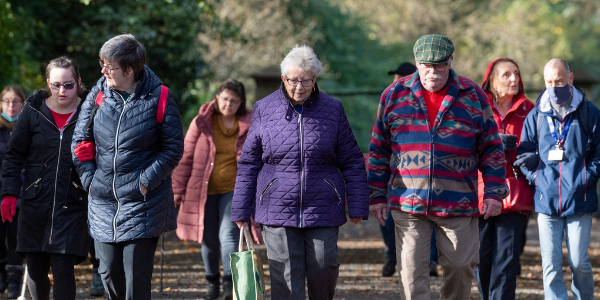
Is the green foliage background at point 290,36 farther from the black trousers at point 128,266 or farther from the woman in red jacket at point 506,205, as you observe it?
the woman in red jacket at point 506,205

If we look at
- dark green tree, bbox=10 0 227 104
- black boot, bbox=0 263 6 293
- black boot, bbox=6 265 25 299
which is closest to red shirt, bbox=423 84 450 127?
black boot, bbox=6 265 25 299

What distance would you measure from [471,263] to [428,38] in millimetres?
1455

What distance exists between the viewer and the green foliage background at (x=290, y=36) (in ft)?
37.3

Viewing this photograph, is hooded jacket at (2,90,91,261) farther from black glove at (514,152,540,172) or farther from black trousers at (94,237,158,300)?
black glove at (514,152,540,172)

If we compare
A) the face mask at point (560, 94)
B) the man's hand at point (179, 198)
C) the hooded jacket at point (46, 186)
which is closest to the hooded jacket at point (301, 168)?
the hooded jacket at point (46, 186)

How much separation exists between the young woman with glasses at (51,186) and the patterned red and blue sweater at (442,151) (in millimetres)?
2146

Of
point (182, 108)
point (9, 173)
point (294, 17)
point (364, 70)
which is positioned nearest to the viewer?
point (9, 173)

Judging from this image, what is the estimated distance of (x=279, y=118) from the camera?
4754 mm

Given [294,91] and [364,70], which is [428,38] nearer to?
[294,91]

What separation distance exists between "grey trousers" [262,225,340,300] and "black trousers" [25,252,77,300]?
1407mm

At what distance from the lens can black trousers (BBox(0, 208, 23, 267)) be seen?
6.89 metres

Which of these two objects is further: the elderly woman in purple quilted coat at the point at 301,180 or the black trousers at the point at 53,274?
the black trousers at the point at 53,274

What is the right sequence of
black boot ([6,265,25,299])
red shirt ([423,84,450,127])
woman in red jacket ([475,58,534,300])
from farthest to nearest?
1. black boot ([6,265,25,299])
2. woman in red jacket ([475,58,534,300])
3. red shirt ([423,84,450,127])

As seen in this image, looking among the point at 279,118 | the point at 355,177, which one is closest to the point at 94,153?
the point at 279,118
